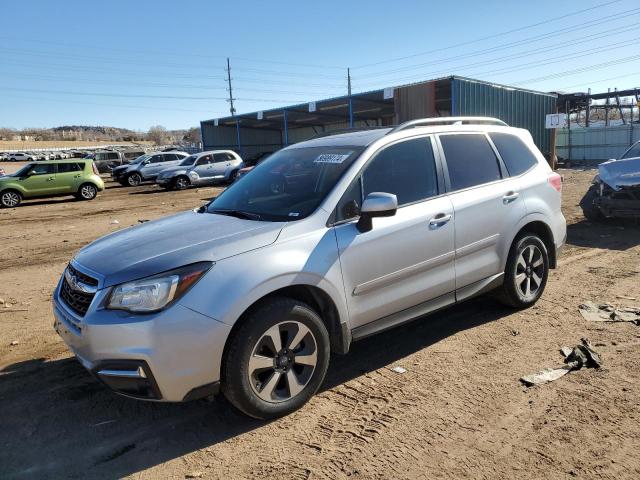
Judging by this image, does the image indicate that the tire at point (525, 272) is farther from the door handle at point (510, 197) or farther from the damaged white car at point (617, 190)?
the damaged white car at point (617, 190)

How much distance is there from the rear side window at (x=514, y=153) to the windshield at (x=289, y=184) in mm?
1751

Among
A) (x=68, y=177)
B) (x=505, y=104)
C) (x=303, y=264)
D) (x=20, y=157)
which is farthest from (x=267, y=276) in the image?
(x=20, y=157)

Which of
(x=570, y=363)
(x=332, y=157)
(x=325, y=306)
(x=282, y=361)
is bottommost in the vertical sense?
(x=570, y=363)

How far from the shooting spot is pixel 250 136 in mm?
41938

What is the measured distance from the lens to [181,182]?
75.6 ft

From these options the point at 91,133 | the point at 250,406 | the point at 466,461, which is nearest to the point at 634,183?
the point at 466,461

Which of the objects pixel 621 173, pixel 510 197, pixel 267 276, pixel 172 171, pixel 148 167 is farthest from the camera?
pixel 148 167

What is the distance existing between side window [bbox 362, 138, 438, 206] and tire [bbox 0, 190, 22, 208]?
1889 cm

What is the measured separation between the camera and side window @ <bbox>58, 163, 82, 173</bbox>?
19609 mm

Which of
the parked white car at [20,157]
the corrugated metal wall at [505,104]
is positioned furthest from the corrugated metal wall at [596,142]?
the parked white car at [20,157]

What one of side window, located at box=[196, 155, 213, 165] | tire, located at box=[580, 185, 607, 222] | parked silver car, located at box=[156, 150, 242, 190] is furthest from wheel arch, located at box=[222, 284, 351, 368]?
side window, located at box=[196, 155, 213, 165]

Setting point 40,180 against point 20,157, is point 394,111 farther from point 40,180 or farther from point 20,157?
point 20,157

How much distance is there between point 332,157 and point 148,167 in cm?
2526

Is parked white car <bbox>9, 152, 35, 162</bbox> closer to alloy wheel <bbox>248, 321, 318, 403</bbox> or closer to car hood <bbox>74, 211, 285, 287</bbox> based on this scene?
car hood <bbox>74, 211, 285, 287</bbox>
